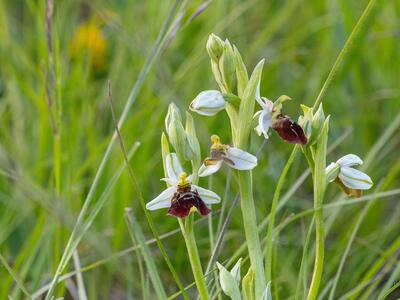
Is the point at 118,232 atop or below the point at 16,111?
below

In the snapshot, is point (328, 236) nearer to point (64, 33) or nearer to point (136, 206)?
point (136, 206)

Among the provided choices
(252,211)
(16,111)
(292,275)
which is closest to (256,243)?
(252,211)

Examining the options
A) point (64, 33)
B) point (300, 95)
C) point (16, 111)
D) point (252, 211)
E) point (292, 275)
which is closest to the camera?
point (252, 211)

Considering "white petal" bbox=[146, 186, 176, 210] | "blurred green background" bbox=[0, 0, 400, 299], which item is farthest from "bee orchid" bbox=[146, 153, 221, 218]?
Result: "blurred green background" bbox=[0, 0, 400, 299]

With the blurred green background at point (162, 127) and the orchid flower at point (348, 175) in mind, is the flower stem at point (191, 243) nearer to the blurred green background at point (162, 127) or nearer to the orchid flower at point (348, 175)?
the orchid flower at point (348, 175)

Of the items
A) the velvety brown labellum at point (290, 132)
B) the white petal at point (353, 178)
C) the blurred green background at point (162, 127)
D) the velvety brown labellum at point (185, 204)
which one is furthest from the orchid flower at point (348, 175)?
the blurred green background at point (162, 127)
